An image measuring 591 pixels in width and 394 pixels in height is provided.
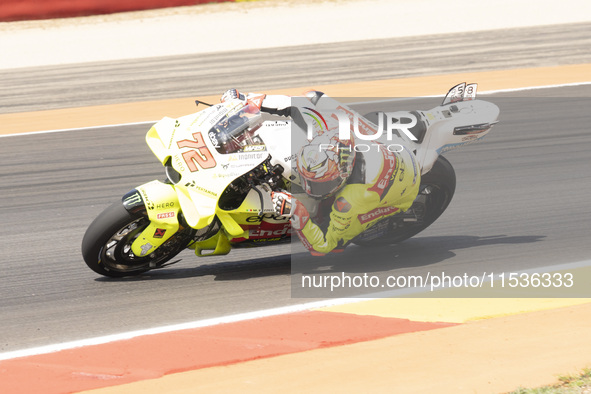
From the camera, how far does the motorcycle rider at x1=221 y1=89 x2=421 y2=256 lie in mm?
6199

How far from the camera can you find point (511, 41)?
19938 mm

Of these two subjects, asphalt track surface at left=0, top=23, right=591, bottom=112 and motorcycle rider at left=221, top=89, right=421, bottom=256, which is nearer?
motorcycle rider at left=221, top=89, right=421, bottom=256

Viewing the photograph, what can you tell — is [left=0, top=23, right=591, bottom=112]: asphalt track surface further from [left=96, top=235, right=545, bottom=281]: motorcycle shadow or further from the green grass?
the green grass

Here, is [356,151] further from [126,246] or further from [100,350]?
[100,350]

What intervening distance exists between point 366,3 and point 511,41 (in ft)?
23.4

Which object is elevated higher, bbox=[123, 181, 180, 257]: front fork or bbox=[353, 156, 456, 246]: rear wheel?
bbox=[353, 156, 456, 246]: rear wheel

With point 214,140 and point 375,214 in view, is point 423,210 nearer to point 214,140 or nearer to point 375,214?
point 375,214

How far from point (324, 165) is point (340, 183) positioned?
0.29m

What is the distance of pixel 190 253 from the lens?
7527mm

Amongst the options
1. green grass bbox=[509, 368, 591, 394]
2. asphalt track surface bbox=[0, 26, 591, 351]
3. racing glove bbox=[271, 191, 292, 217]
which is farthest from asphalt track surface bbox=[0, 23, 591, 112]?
green grass bbox=[509, 368, 591, 394]

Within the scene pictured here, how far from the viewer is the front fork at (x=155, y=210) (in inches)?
248

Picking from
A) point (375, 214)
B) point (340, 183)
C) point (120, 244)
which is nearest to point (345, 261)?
point (375, 214)

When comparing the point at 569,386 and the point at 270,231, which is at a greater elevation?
the point at 270,231

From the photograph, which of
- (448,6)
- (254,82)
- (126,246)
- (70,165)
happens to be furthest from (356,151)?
(448,6)
